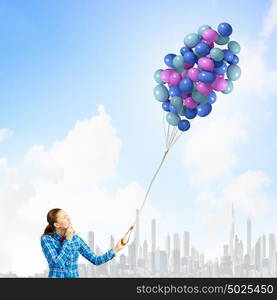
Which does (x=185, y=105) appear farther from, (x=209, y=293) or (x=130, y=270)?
(x=130, y=270)

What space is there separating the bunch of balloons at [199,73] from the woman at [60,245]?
61.6 inches

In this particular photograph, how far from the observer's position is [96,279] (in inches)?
149

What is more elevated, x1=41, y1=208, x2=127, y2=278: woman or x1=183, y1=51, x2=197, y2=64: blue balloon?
x1=183, y1=51, x2=197, y2=64: blue balloon

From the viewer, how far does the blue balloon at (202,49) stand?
4391mm

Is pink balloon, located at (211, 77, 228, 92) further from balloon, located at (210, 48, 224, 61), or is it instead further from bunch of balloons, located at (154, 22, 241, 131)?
balloon, located at (210, 48, 224, 61)

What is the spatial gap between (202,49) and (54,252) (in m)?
2.05

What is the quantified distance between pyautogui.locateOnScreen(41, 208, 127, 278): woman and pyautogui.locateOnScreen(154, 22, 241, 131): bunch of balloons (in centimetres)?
157

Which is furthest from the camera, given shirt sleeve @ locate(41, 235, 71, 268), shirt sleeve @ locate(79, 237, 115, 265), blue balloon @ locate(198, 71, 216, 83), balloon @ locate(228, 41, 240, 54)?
balloon @ locate(228, 41, 240, 54)

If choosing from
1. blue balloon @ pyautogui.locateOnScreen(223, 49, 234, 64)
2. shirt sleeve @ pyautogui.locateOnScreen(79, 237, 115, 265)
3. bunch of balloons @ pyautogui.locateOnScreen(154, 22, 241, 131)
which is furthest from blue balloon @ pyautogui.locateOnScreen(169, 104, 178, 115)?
shirt sleeve @ pyautogui.locateOnScreen(79, 237, 115, 265)

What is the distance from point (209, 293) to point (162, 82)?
182cm

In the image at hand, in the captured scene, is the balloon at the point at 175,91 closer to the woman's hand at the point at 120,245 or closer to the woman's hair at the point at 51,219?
the woman's hand at the point at 120,245

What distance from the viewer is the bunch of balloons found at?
173 inches

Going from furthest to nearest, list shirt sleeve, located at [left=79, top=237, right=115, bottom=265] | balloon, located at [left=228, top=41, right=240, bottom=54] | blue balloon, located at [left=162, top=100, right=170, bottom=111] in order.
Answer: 1. blue balloon, located at [left=162, top=100, right=170, bottom=111]
2. balloon, located at [left=228, top=41, right=240, bottom=54]
3. shirt sleeve, located at [left=79, top=237, right=115, bottom=265]

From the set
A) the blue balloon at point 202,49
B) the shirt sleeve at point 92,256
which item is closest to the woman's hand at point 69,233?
the shirt sleeve at point 92,256
